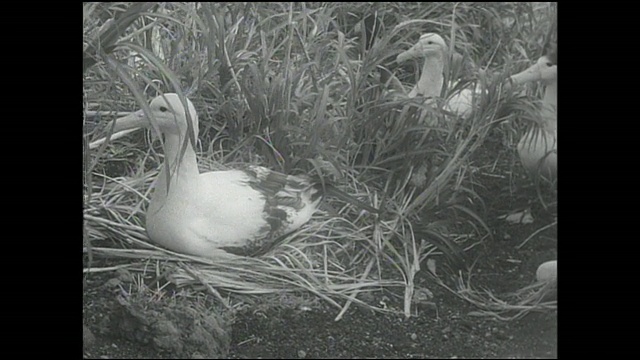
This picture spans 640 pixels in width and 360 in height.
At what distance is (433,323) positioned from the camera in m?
2.42

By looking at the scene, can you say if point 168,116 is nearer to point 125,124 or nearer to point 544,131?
point 125,124

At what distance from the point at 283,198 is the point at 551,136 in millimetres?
548

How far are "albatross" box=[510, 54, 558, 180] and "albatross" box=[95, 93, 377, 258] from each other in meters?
0.44

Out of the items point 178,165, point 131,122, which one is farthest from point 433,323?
point 131,122

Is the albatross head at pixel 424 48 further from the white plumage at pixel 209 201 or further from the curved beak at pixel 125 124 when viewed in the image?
the curved beak at pixel 125 124

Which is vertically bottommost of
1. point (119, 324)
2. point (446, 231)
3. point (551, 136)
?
point (119, 324)

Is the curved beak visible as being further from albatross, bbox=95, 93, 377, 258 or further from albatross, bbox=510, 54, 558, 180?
albatross, bbox=510, 54, 558, 180

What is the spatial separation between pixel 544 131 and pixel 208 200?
2.22 ft

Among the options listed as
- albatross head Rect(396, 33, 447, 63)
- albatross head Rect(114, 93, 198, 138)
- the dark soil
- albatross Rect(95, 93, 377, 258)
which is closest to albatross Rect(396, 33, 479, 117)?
albatross head Rect(396, 33, 447, 63)

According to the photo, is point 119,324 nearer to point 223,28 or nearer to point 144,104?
point 144,104

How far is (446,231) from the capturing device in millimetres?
2457

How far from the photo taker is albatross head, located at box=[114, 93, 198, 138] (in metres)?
2.37

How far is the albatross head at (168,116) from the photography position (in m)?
2.37

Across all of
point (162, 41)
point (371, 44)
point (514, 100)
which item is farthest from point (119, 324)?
point (514, 100)
